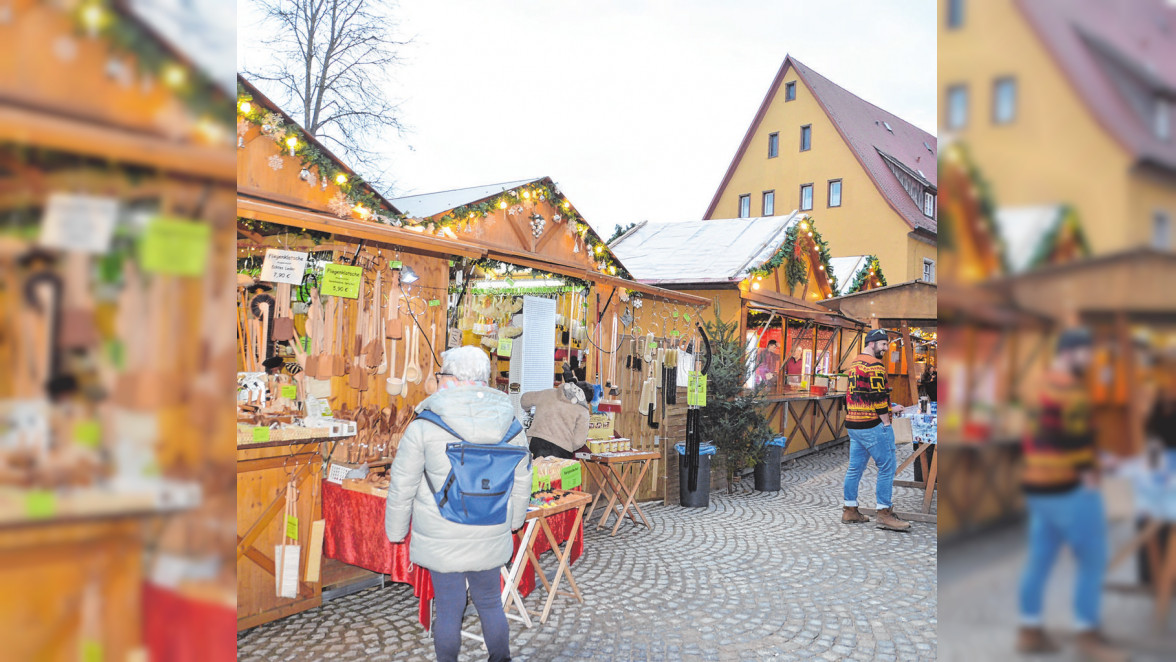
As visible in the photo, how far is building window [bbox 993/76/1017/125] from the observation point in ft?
1.89

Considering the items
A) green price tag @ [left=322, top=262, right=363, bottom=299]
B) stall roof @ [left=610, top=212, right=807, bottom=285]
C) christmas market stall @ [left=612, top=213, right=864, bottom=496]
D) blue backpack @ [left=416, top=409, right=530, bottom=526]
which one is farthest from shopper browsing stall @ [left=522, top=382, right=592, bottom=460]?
stall roof @ [left=610, top=212, right=807, bottom=285]

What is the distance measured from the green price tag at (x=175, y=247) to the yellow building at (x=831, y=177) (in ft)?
76.5

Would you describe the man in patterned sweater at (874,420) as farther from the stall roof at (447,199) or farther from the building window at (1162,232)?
the building window at (1162,232)

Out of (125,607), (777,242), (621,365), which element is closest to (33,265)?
(125,607)

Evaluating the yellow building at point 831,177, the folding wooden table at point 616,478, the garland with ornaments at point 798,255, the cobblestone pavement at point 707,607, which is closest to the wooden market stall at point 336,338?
the cobblestone pavement at point 707,607

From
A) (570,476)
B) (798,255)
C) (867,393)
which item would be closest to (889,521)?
(867,393)

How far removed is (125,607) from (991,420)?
816 mm

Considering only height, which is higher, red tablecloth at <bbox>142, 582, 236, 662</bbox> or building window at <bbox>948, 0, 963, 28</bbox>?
building window at <bbox>948, 0, 963, 28</bbox>

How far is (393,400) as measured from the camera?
17.6 ft

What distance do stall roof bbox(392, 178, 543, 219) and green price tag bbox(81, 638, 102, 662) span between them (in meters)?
6.61

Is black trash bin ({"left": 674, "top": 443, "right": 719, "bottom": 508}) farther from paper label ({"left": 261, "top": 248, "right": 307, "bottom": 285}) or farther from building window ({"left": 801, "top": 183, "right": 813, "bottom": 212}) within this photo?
building window ({"left": 801, "top": 183, "right": 813, "bottom": 212})

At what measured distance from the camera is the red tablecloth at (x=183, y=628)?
748mm

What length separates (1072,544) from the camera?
53 centimetres

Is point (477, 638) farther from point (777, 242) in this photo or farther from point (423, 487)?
point (777, 242)
